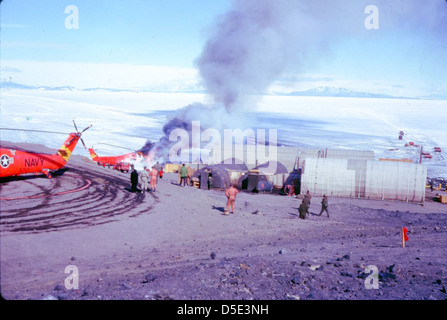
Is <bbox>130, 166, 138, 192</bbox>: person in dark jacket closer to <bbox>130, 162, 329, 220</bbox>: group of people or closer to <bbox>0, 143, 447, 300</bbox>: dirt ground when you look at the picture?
<bbox>130, 162, 329, 220</bbox>: group of people

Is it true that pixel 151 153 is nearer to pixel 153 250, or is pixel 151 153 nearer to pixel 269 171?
pixel 269 171

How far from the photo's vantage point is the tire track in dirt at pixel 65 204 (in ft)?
48.5

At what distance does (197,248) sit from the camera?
1378cm

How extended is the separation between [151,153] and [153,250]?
24165 mm

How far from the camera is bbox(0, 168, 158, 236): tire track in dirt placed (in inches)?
582

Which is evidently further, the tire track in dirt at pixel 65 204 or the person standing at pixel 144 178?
the person standing at pixel 144 178

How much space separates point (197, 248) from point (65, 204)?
818 cm

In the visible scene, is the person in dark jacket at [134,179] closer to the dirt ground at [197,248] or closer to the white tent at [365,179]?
the dirt ground at [197,248]

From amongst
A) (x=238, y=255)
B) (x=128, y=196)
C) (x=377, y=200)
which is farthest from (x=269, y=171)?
(x=238, y=255)

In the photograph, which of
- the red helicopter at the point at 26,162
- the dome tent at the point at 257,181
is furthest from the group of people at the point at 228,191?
the dome tent at the point at 257,181

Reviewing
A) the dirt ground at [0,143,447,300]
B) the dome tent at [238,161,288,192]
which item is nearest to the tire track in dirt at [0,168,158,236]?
the dirt ground at [0,143,447,300]

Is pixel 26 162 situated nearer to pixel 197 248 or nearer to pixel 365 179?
pixel 197 248

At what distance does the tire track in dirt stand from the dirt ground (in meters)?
0.06

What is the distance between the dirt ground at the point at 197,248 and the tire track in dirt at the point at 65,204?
0.06 m
